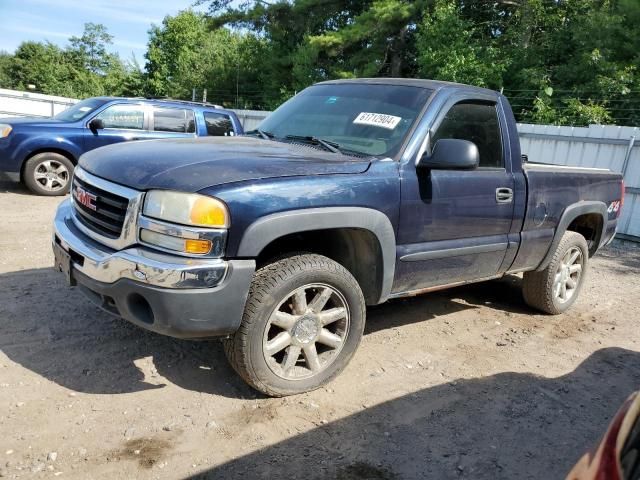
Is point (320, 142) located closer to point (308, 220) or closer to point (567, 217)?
point (308, 220)

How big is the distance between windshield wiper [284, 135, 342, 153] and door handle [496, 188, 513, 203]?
131 centimetres

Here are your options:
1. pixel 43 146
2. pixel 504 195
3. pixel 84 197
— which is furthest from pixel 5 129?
pixel 504 195

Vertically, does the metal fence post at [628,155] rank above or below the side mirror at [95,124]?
above

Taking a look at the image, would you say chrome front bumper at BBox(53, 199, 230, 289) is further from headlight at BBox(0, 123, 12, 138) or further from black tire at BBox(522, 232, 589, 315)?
headlight at BBox(0, 123, 12, 138)

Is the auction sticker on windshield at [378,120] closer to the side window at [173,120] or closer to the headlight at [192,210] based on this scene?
the headlight at [192,210]

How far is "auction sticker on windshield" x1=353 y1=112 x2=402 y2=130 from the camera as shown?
3.67m

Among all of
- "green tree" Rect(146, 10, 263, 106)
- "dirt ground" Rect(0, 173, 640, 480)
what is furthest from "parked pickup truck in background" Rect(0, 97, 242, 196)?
"green tree" Rect(146, 10, 263, 106)

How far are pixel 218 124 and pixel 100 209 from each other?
6.66 metres

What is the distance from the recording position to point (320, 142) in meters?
3.71

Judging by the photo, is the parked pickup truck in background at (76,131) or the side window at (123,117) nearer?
the parked pickup truck in background at (76,131)

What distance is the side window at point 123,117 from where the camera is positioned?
28.7ft

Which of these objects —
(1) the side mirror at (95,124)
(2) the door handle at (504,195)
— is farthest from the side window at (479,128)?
(1) the side mirror at (95,124)

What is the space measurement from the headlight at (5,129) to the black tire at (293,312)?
7003mm

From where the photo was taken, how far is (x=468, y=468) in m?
2.75
